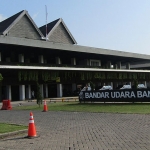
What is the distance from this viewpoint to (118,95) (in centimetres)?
2212

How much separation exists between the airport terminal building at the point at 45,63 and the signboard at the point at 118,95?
43.9 feet

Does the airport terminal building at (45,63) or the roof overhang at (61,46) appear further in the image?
the airport terminal building at (45,63)

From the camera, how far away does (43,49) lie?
46062mm

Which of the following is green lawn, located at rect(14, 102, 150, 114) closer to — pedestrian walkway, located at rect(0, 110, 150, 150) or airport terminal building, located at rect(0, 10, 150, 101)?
pedestrian walkway, located at rect(0, 110, 150, 150)

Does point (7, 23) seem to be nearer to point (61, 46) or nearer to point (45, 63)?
point (45, 63)

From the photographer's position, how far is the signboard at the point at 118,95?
20805 mm

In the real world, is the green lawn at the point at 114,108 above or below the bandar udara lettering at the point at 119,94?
below

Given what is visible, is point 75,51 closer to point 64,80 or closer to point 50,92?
point 64,80

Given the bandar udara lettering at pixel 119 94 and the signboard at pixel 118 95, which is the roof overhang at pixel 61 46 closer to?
the signboard at pixel 118 95

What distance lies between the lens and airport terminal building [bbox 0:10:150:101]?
132 feet

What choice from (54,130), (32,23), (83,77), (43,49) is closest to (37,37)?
(32,23)

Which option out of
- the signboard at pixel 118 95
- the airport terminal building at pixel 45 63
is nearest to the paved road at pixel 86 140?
the signboard at pixel 118 95

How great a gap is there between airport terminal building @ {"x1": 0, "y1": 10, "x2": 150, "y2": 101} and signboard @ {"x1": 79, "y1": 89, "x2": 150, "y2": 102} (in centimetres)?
1337

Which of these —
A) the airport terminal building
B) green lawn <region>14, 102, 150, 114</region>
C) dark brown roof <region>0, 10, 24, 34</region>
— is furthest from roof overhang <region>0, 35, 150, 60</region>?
green lawn <region>14, 102, 150, 114</region>
